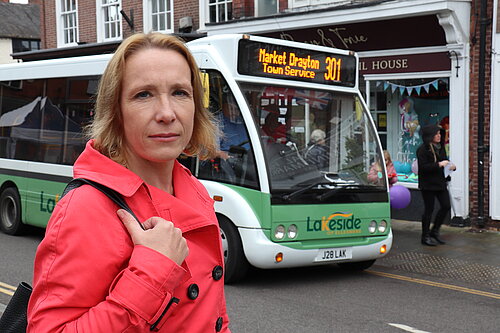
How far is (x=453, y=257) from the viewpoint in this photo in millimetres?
10234

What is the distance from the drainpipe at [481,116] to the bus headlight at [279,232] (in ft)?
18.9

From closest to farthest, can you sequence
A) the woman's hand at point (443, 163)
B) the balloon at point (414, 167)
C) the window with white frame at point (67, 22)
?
the woman's hand at point (443, 163)
the balloon at point (414, 167)
the window with white frame at point (67, 22)

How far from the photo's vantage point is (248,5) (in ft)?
52.6

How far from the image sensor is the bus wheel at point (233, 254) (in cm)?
794

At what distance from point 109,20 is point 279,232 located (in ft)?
47.7

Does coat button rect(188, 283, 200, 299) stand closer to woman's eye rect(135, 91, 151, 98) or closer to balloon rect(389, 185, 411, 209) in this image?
woman's eye rect(135, 91, 151, 98)

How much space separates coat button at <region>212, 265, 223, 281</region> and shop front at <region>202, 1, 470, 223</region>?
36.0 ft

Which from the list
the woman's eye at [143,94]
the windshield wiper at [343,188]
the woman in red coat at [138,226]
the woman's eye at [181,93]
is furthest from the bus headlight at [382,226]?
the woman's eye at [143,94]

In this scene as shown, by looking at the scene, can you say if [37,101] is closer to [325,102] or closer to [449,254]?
[325,102]

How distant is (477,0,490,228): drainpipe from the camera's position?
12.0 metres

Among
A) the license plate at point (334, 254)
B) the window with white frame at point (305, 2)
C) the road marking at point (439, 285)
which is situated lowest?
the road marking at point (439, 285)

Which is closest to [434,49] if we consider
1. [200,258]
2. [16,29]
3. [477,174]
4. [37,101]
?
[477,174]

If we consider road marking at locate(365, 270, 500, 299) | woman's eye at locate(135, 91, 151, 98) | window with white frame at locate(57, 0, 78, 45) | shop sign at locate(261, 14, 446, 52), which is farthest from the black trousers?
window with white frame at locate(57, 0, 78, 45)

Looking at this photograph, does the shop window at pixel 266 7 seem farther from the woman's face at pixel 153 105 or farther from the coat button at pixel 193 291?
the coat button at pixel 193 291
